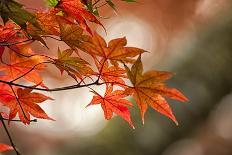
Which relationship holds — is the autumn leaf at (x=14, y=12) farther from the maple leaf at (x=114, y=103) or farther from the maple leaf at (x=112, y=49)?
the maple leaf at (x=114, y=103)

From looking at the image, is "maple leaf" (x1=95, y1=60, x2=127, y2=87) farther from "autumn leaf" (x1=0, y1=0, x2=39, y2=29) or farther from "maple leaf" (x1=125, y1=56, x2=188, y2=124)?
"autumn leaf" (x1=0, y1=0, x2=39, y2=29)

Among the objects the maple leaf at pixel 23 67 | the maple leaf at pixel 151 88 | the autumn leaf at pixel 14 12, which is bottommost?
the maple leaf at pixel 23 67

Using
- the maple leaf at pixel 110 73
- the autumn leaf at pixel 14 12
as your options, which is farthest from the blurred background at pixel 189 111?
the autumn leaf at pixel 14 12

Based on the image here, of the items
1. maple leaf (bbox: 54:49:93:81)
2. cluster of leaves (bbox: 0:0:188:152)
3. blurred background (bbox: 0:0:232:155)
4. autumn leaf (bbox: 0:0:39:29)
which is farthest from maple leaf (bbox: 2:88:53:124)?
blurred background (bbox: 0:0:232:155)

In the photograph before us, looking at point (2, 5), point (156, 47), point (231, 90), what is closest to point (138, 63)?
point (2, 5)

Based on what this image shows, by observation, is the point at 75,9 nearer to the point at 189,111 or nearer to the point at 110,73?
the point at 110,73

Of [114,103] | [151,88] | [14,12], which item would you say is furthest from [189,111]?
[14,12]
